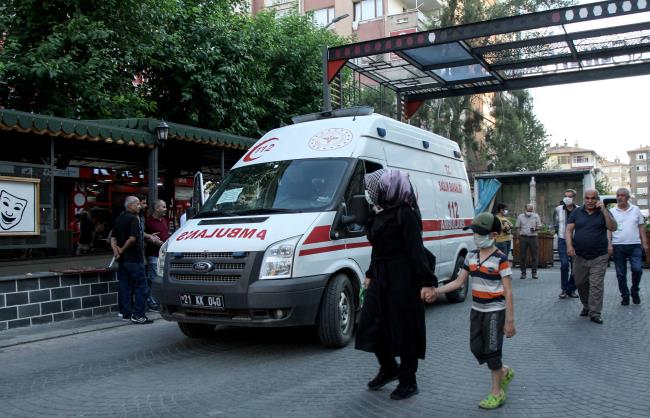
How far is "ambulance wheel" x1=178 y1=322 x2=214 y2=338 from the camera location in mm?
7031

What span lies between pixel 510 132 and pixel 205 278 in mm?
30303

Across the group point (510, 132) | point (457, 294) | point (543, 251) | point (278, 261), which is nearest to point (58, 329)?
point (278, 261)

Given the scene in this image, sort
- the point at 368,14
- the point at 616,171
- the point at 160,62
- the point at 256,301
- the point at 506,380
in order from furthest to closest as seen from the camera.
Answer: the point at 616,171 → the point at 368,14 → the point at 160,62 → the point at 256,301 → the point at 506,380

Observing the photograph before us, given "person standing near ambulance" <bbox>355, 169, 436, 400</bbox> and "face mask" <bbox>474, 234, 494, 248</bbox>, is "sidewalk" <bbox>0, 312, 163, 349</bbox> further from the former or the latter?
"face mask" <bbox>474, 234, 494, 248</bbox>

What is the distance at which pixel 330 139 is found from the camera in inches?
288

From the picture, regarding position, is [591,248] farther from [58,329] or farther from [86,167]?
[86,167]

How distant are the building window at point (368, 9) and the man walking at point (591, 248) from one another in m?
30.4

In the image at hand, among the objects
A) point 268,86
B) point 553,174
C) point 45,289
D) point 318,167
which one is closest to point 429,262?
point 318,167

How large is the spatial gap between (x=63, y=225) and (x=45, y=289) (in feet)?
29.4

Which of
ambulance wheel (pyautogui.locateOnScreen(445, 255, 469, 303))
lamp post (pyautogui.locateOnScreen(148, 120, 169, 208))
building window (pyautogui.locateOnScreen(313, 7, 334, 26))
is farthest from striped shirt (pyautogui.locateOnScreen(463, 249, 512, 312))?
building window (pyautogui.locateOnScreen(313, 7, 334, 26))

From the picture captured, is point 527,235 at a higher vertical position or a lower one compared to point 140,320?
higher

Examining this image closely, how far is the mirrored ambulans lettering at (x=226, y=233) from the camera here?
19.8 feet

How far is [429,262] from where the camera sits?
456 centimetres

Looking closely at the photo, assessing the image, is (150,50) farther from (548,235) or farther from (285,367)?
(548,235)
